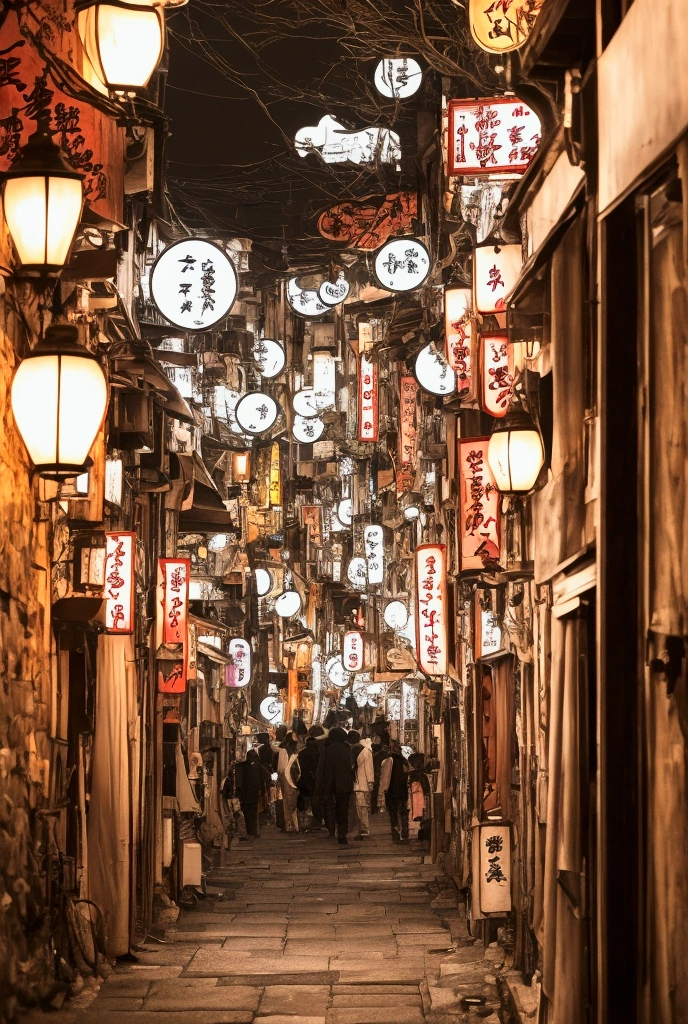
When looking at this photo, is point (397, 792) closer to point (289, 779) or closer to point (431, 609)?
point (289, 779)

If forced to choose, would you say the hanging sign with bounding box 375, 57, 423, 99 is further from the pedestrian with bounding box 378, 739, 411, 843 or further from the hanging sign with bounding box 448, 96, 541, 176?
the pedestrian with bounding box 378, 739, 411, 843

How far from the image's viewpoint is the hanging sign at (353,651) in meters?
45.8

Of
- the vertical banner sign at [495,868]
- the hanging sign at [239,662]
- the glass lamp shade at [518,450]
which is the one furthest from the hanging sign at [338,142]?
the glass lamp shade at [518,450]

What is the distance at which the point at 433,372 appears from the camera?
2262 centimetres

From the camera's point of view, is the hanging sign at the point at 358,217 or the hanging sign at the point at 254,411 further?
the hanging sign at the point at 254,411

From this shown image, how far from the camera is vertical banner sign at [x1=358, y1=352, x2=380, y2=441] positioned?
131 ft

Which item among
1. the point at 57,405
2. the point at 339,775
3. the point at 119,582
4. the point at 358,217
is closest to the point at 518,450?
the point at 57,405

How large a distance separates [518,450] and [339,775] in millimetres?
18905

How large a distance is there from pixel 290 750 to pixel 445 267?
45.4 ft

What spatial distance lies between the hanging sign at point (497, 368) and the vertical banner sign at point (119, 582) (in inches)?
186

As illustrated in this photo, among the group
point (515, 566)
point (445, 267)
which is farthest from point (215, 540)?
point (515, 566)

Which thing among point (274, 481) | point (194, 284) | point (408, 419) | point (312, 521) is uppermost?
point (274, 481)

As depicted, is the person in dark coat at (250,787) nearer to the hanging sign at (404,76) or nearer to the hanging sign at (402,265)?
the hanging sign at (402,265)

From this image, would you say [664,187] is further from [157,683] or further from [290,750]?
[290,750]
